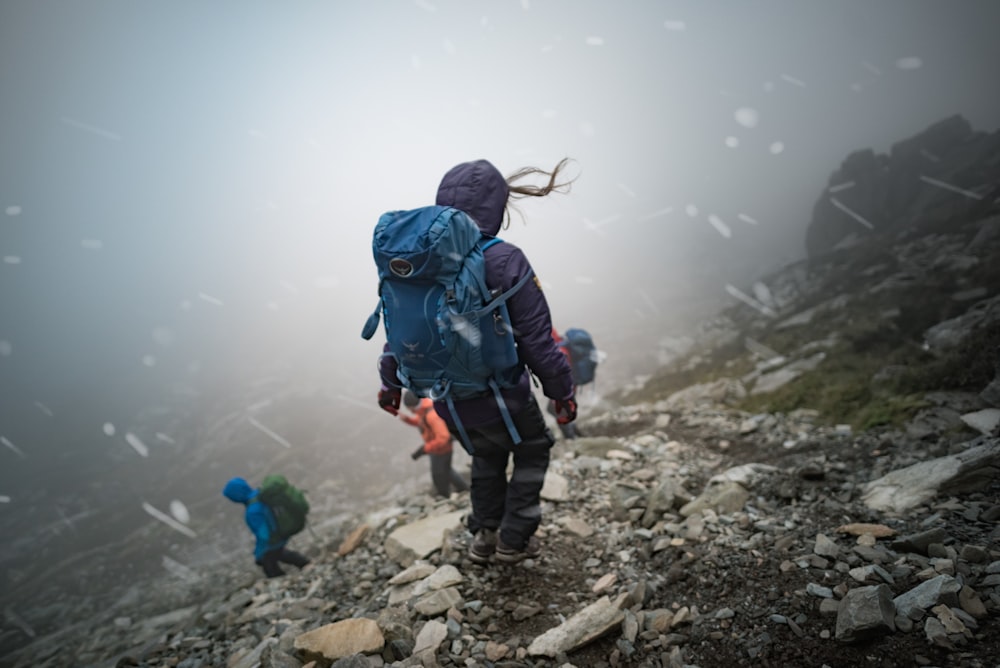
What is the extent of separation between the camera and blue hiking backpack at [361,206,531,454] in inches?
110

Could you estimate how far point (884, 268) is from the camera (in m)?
20.8

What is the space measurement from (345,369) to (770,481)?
69478 mm

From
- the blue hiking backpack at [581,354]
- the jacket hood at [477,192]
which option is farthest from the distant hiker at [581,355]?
the jacket hood at [477,192]

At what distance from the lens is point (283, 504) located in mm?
7297

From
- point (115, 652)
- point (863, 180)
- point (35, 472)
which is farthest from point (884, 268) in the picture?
point (35, 472)

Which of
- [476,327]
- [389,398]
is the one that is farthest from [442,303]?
[389,398]

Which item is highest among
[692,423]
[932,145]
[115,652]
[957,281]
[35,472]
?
[932,145]

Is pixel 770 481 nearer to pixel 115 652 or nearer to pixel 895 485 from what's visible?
pixel 895 485

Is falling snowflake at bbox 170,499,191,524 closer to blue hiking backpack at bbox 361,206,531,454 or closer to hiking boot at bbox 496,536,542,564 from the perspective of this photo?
hiking boot at bbox 496,536,542,564

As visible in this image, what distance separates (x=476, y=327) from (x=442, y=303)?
0.29 metres

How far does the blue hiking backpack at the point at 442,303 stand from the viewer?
110 inches

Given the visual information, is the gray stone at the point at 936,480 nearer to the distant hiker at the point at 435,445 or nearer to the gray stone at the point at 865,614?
the gray stone at the point at 865,614

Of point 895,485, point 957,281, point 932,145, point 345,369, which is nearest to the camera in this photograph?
point 895,485

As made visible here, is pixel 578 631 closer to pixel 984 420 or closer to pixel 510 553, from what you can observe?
pixel 510 553
